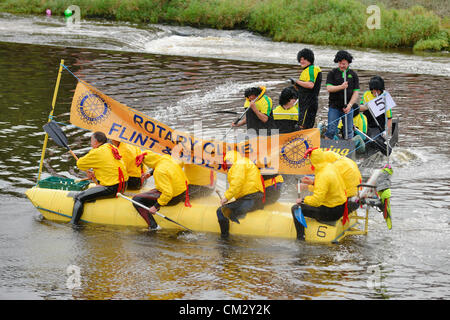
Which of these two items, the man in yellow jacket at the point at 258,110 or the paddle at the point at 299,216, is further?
the man in yellow jacket at the point at 258,110

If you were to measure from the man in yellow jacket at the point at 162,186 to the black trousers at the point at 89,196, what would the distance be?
0.47m

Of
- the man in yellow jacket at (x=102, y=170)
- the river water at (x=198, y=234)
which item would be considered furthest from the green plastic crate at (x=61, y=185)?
the river water at (x=198, y=234)

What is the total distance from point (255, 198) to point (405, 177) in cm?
453

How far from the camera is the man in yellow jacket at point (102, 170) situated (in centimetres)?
1060

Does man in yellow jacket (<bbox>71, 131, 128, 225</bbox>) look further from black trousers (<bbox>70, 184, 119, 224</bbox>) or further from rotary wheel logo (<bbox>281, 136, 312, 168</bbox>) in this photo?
rotary wheel logo (<bbox>281, 136, 312, 168</bbox>)

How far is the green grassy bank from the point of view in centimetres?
3253

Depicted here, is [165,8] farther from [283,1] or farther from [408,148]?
[408,148]

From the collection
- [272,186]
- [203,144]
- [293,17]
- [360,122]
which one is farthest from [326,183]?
[293,17]

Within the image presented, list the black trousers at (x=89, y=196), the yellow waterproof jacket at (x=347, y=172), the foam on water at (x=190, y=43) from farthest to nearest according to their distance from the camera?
1. the foam on water at (x=190, y=43)
2. the black trousers at (x=89, y=196)
3. the yellow waterproof jacket at (x=347, y=172)

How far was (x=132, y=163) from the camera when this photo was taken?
37.3 feet

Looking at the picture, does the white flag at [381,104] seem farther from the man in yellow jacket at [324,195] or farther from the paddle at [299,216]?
the paddle at [299,216]

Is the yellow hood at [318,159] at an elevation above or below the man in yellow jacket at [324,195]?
above

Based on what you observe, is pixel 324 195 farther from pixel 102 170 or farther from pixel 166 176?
pixel 102 170

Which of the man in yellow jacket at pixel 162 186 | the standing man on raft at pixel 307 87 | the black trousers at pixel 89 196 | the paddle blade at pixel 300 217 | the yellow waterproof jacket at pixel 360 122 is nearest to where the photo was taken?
the paddle blade at pixel 300 217
